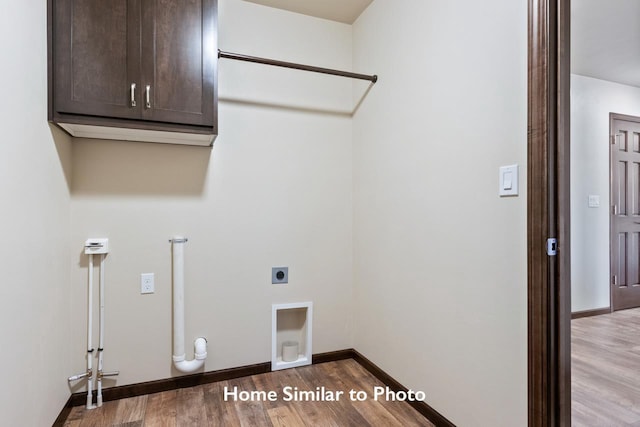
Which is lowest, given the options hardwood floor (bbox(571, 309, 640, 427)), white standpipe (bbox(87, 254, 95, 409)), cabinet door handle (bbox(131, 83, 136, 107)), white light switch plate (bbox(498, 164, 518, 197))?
hardwood floor (bbox(571, 309, 640, 427))

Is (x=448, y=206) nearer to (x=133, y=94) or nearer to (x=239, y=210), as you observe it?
(x=239, y=210)

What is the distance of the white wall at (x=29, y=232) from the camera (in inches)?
49.8

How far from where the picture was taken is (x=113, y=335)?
83.7 inches

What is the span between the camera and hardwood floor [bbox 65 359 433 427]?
1.87 meters

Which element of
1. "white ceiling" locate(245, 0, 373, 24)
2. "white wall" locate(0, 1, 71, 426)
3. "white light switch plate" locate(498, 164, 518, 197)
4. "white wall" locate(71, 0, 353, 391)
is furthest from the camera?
"white ceiling" locate(245, 0, 373, 24)

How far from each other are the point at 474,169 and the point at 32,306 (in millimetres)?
2076

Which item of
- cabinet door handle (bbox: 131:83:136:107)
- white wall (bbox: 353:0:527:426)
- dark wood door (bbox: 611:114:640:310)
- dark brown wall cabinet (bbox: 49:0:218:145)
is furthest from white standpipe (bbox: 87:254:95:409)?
dark wood door (bbox: 611:114:640:310)

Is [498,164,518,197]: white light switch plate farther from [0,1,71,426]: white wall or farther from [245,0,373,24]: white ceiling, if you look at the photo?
[0,1,71,426]: white wall


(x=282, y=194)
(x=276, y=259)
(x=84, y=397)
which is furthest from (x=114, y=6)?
(x=84, y=397)

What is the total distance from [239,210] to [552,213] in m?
1.84

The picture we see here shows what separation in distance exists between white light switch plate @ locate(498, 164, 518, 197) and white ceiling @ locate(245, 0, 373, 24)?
173 cm

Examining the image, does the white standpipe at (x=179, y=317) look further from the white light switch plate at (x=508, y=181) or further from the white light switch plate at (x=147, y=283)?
the white light switch plate at (x=508, y=181)

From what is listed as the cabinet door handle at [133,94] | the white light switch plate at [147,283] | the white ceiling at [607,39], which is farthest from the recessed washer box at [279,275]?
the white ceiling at [607,39]

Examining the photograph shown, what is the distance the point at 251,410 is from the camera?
1.99m
